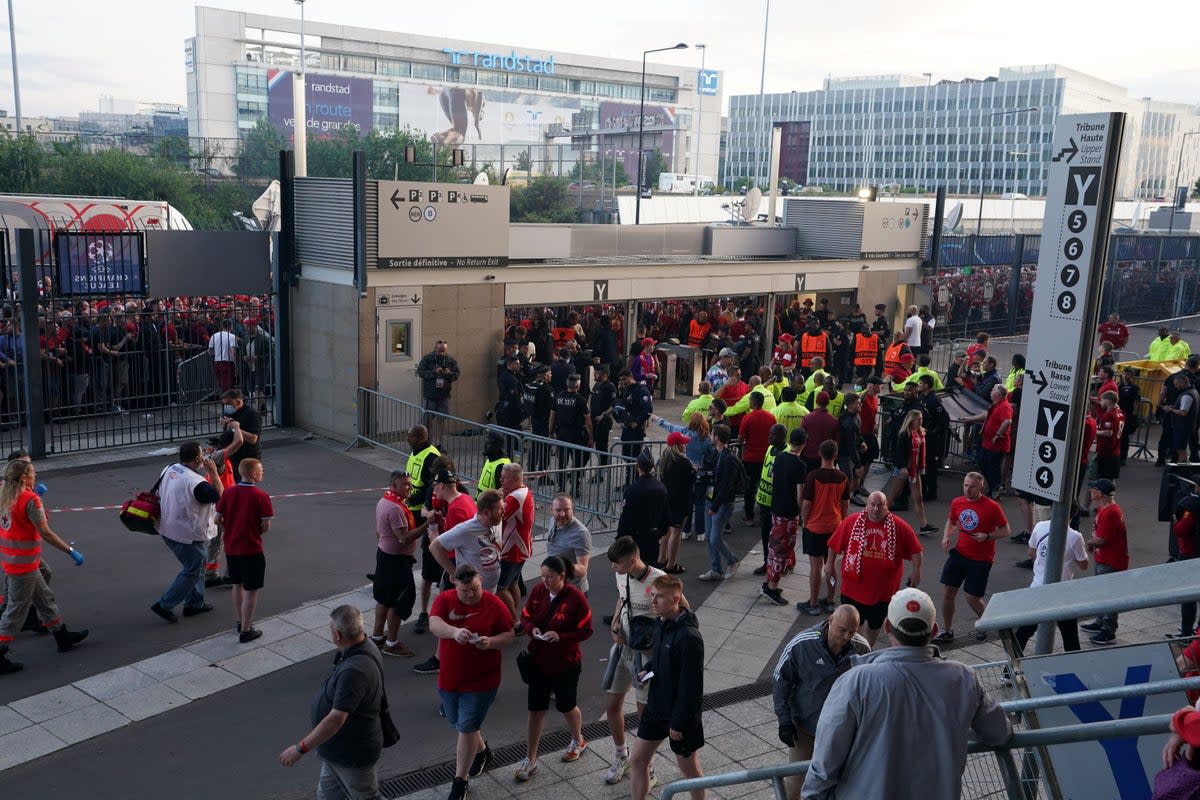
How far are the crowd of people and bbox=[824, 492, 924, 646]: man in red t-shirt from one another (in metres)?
12.2

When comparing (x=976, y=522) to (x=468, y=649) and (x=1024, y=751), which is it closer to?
(x=468, y=649)

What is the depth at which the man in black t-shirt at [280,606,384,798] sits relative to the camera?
5680 mm

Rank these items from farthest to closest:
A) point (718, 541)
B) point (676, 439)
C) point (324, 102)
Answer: point (324, 102)
point (718, 541)
point (676, 439)

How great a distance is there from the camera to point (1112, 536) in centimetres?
932

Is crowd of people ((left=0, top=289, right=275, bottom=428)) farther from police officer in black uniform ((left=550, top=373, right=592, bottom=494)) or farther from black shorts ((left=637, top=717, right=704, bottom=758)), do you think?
black shorts ((left=637, top=717, right=704, bottom=758))

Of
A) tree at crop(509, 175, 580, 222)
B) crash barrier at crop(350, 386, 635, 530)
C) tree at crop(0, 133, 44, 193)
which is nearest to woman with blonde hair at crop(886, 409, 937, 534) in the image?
crash barrier at crop(350, 386, 635, 530)

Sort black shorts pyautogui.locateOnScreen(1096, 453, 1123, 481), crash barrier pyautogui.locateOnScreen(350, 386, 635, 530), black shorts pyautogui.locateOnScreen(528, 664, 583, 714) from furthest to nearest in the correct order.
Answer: black shorts pyautogui.locateOnScreen(1096, 453, 1123, 481), crash barrier pyautogui.locateOnScreen(350, 386, 635, 530), black shorts pyautogui.locateOnScreen(528, 664, 583, 714)

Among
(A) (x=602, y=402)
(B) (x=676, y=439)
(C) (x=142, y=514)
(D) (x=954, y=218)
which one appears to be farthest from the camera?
(D) (x=954, y=218)

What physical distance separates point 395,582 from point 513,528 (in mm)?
1096

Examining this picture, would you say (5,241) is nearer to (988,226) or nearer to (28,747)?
(28,747)

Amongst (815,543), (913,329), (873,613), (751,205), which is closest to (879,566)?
(873,613)

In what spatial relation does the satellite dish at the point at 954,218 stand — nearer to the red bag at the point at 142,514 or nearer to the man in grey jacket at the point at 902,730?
the red bag at the point at 142,514

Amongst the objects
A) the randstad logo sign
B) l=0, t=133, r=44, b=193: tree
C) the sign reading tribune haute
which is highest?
the randstad logo sign

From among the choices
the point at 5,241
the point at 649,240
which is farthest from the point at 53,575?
the point at 649,240
